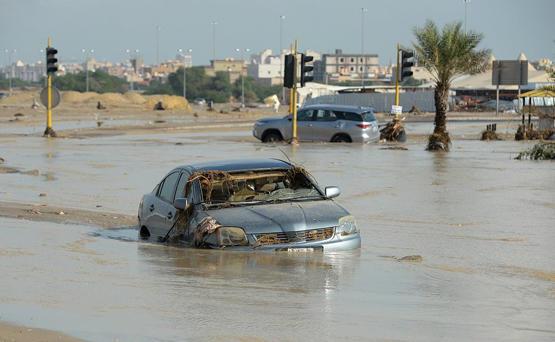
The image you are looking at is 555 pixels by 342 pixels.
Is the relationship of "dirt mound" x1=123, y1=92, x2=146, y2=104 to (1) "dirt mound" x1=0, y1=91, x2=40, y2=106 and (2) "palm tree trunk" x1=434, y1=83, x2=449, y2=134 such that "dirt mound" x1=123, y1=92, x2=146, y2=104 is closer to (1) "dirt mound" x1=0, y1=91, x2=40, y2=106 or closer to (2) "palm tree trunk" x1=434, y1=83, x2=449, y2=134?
(1) "dirt mound" x1=0, y1=91, x2=40, y2=106

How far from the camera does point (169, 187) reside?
1433 cm

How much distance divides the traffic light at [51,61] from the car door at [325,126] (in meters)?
11.2

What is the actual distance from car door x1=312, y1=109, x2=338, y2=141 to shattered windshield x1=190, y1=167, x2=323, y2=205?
27.1m

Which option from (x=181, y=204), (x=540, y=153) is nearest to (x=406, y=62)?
(x=540, y=153)

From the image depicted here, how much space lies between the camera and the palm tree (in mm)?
40750

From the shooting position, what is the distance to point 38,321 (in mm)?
8609

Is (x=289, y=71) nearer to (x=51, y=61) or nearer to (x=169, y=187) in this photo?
(x=51, y=61)

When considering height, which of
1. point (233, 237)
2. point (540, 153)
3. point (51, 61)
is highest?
point (51, 61)

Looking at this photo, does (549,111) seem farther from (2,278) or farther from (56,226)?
(2,278)

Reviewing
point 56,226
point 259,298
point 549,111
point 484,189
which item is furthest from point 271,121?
point 259,298

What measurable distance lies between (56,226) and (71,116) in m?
58.2

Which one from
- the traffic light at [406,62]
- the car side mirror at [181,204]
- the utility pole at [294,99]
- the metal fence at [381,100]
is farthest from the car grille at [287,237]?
the metal fence at [381,100]

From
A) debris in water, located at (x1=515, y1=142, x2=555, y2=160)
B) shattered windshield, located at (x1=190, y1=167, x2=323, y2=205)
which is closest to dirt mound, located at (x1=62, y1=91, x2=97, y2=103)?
debris in water, located at (x1=515, y1=142, x2=555, y2=160)

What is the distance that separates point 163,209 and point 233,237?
1.79 meters
